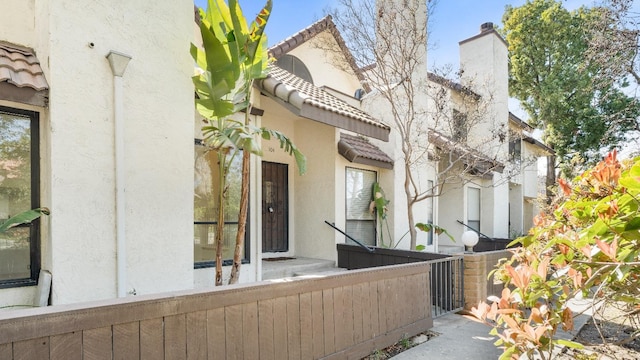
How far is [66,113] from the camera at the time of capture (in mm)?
4324

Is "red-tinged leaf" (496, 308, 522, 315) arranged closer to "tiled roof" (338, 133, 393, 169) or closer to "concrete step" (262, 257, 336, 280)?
"concrete step" (262, 257, 336, 280)

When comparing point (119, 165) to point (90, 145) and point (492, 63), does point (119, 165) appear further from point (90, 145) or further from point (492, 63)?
point (492, 63)

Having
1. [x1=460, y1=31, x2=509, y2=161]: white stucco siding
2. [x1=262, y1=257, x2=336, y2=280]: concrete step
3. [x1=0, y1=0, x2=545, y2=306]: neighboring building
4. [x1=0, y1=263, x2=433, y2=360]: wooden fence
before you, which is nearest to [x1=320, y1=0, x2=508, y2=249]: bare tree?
[x1=262, y1=257, x2=336, y2=280]: concrete step

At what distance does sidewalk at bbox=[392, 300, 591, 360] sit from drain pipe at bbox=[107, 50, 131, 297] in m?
3.84

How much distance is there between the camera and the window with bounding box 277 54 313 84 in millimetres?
11008

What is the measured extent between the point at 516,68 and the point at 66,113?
79.3ft

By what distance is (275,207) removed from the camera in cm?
972

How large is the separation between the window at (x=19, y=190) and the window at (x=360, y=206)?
6.52 metres

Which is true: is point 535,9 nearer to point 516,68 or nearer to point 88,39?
point 516,68

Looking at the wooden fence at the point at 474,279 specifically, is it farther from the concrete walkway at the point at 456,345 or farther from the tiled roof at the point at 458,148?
the tiled roof at the point at 458,148

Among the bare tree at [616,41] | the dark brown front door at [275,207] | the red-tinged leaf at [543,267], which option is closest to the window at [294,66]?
the dark brown front door at [275,207]

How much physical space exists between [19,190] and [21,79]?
1.36 meters

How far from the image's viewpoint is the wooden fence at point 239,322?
A: 2504 mm

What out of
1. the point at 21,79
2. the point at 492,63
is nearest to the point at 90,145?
the point at 21,79
